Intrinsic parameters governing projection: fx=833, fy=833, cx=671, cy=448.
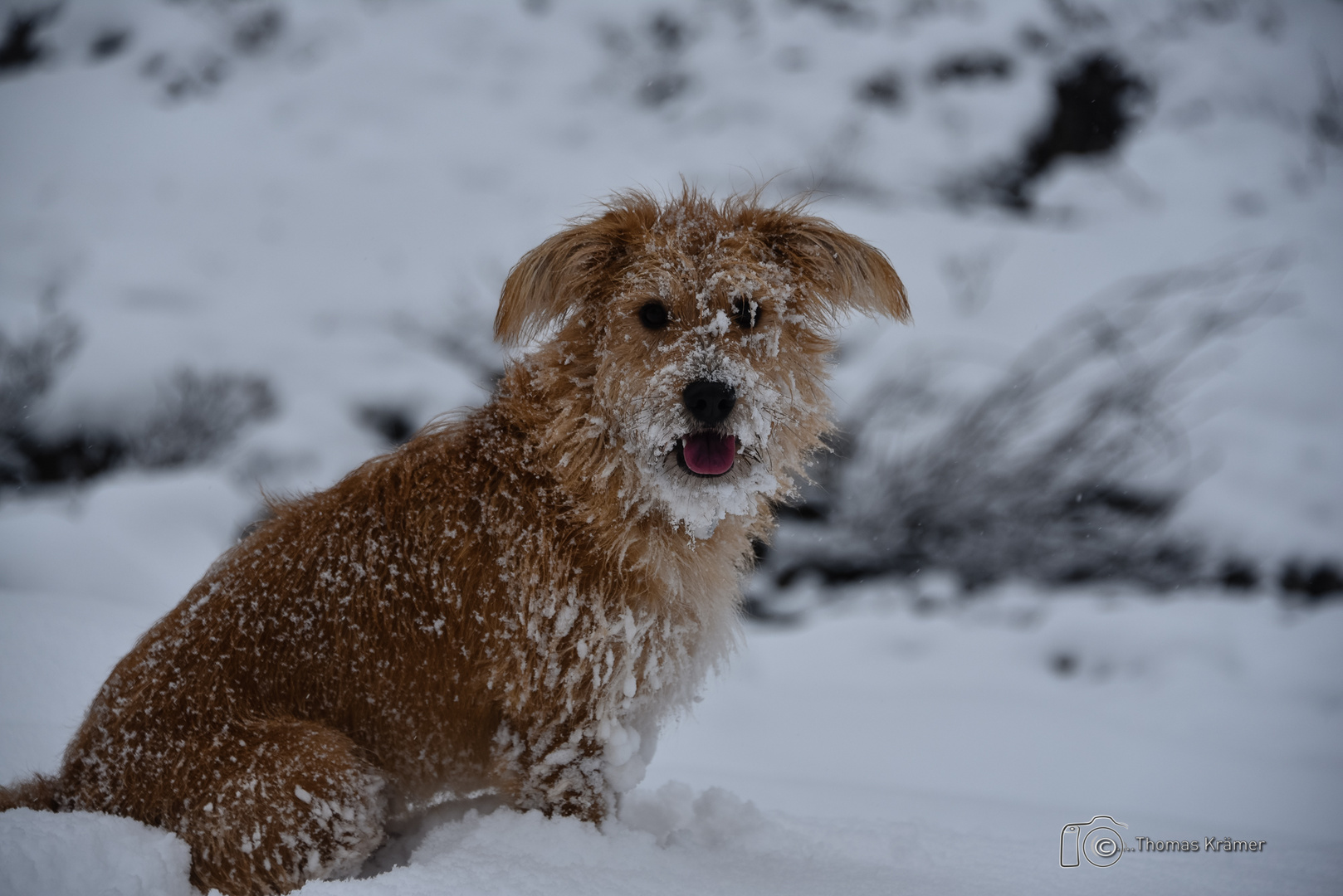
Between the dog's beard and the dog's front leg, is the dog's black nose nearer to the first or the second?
the dog's beard

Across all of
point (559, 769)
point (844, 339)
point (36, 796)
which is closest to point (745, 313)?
point (559, 769)

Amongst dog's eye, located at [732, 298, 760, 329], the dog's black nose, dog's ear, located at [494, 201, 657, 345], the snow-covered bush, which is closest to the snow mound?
dog's ear, located at [494, 201, 657, 345]

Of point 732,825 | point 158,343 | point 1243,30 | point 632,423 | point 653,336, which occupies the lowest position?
point 732,825

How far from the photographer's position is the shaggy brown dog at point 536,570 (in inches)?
93.0

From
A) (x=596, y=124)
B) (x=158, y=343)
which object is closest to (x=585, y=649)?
(x=158, y=343)

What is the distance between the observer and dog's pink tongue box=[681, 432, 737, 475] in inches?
99.0

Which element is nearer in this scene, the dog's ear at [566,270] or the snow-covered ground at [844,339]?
the dog's ear at [566,270]

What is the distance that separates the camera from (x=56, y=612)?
159 inches

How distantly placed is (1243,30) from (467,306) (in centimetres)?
1039

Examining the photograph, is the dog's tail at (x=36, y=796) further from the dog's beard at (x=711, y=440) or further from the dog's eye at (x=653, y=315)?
the dog's eye at (x=653, y=315)

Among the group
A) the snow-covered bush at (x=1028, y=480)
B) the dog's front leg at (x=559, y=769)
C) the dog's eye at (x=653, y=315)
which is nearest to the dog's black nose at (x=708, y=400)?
the dog's eye at (x=653, y=315)

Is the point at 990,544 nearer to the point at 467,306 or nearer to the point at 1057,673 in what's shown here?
the point at 1057,673

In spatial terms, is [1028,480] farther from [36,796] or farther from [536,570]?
[36,796]

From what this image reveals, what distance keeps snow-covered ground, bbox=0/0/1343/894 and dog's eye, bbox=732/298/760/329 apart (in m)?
1.47
